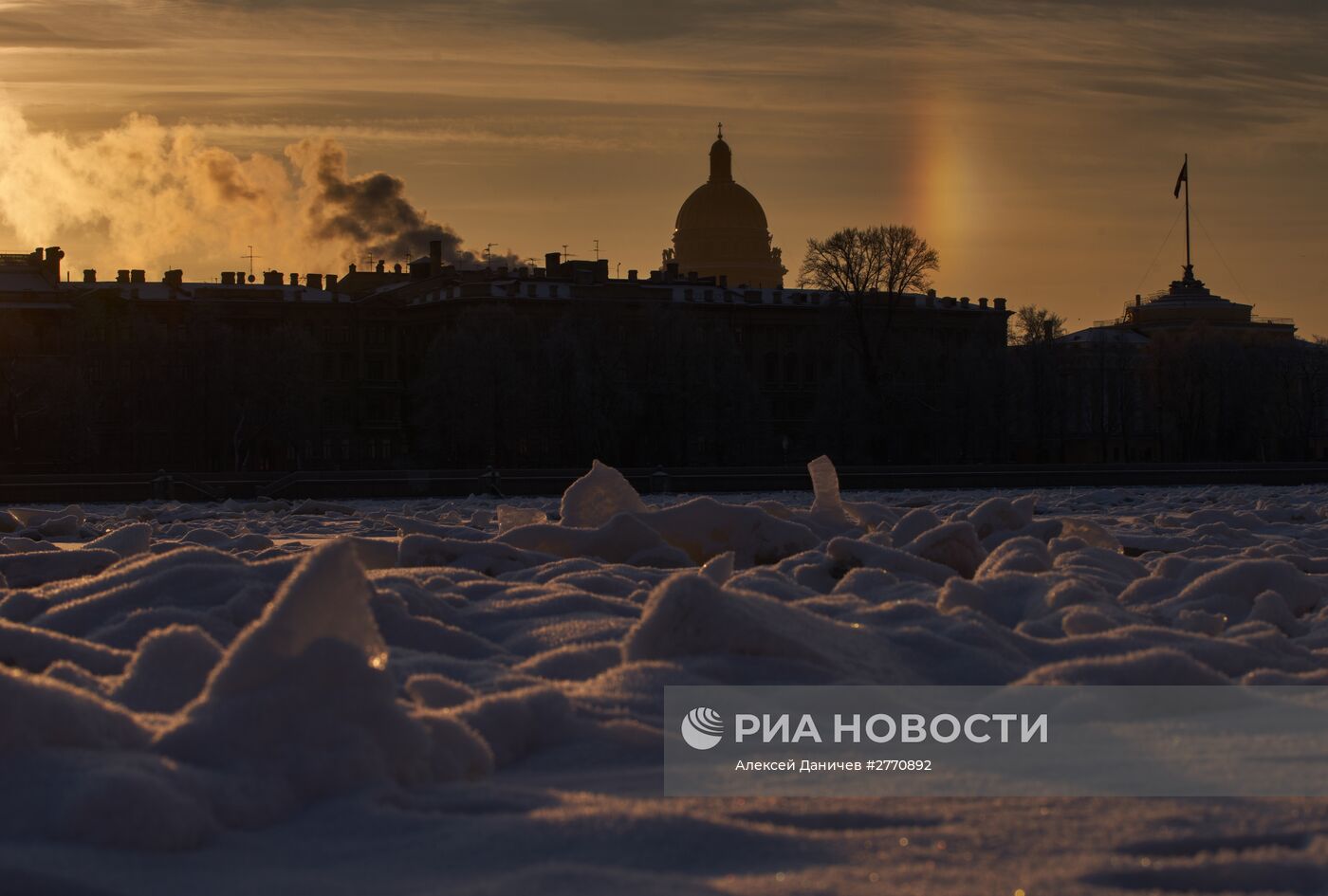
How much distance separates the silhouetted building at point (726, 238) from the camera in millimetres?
124688

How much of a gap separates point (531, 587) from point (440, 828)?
3.40 meters

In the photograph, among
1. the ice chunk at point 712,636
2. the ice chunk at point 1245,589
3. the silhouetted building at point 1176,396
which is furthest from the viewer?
the silhouetted building at point 1176,396

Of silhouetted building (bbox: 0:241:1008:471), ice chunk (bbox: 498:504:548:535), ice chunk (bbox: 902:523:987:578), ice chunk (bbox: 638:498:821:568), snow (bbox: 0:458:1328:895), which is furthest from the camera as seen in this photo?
silhouetted building (bbox: 0:241:1008:471)

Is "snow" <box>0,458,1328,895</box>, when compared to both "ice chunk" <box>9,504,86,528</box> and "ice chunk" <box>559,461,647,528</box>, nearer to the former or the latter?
"ice chunk" <box>559,461,647,528</box>

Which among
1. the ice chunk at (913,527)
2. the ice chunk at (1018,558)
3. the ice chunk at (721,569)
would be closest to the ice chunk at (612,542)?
the ice chunk at (913,527)

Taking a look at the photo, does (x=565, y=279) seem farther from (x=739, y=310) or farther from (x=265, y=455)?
(x=265, y=455)

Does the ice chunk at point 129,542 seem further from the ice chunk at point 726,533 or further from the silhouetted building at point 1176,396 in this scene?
the silhouetted building at point 1176,396

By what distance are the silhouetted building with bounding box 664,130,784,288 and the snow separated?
4604 inches

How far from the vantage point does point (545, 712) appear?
4410 mm

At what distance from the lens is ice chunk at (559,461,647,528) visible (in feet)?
32.5

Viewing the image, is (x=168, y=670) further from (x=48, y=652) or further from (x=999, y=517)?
(x=999, y=517)

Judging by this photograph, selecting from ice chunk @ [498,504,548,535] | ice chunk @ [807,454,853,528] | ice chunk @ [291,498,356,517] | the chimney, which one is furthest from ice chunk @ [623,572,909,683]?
the chimney

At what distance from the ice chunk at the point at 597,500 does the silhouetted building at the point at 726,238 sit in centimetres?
11367

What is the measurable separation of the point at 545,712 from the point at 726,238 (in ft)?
403
